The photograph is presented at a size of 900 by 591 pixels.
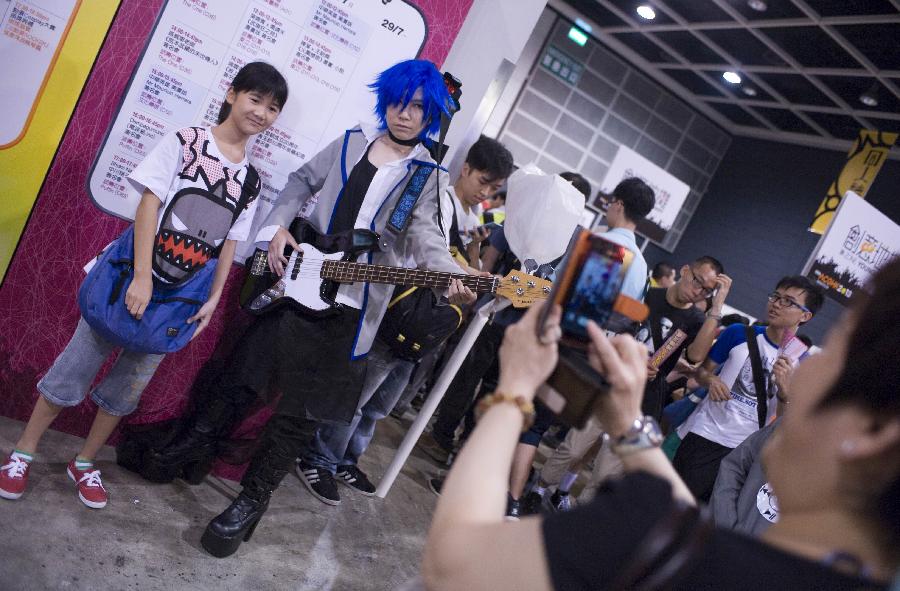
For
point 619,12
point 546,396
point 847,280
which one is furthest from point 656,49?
point 546,396

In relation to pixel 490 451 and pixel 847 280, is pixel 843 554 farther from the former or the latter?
pixel 847 280

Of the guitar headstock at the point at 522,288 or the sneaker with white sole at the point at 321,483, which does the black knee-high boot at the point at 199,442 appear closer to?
the sneaker with white sole at the point at 321,483

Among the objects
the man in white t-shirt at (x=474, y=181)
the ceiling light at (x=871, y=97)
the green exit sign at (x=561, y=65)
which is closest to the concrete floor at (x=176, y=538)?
the man in white t-shirt at (x=474, y=181)

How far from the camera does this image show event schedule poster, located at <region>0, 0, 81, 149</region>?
7.94ft

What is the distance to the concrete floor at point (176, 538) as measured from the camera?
79.8 inches

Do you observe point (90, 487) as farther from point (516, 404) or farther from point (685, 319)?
point (685, 319)

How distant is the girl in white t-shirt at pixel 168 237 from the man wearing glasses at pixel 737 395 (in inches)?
105

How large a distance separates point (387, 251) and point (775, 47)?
7345mm

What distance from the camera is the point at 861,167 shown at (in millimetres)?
8125

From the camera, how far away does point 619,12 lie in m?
8.57

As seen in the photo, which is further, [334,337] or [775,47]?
[775,47]

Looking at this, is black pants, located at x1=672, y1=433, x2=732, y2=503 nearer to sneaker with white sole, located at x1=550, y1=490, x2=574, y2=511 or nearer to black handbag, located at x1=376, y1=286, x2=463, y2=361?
sneaker with white sole, located at x1=550, y1=490, x2=574, y2=511

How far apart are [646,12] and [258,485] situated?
8.09 m

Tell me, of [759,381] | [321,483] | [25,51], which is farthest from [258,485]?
[759,381]
